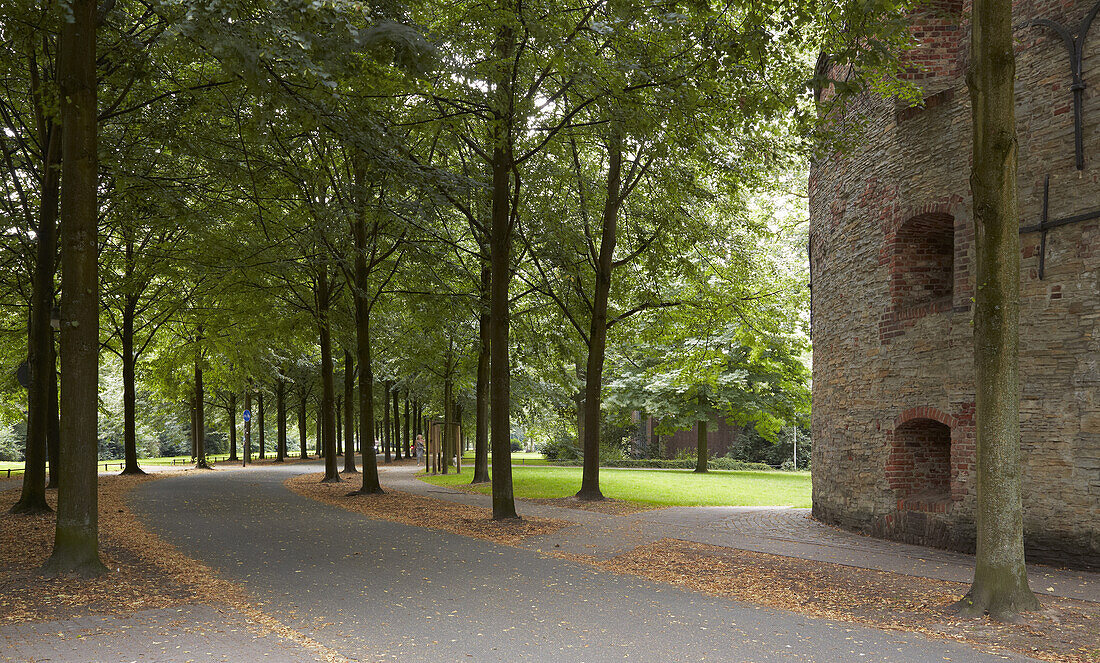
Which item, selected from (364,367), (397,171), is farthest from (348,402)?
(397,171)

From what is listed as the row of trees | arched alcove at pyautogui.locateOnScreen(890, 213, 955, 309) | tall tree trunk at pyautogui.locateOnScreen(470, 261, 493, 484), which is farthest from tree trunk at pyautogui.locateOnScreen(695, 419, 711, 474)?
arched alcove at pyautogui.locateOnScreen(890, 213, 955, 309)

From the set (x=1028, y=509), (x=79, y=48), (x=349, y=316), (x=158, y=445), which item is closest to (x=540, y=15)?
(x=79, y=48)

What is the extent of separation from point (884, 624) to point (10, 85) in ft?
52.4

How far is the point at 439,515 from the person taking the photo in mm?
14016

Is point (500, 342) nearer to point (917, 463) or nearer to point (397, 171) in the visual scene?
point (397, 171)

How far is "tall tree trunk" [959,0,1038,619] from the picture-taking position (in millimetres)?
6809

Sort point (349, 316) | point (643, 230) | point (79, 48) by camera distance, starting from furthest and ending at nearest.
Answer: point (349, 316) → point (643, 230) → point (79, 48)

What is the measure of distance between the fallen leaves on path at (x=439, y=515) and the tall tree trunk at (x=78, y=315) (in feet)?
17.4

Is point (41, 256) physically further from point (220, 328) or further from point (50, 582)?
point (220, 328)

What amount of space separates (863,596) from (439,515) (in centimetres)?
827

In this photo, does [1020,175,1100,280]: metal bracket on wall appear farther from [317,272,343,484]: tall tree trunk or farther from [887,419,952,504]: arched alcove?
[317,272,343,484]: tall tree trunk

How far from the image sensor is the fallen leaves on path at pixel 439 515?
11914 mm

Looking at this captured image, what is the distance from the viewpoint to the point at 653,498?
1855cm

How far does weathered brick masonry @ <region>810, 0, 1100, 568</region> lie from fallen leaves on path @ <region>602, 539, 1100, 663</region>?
244cm
